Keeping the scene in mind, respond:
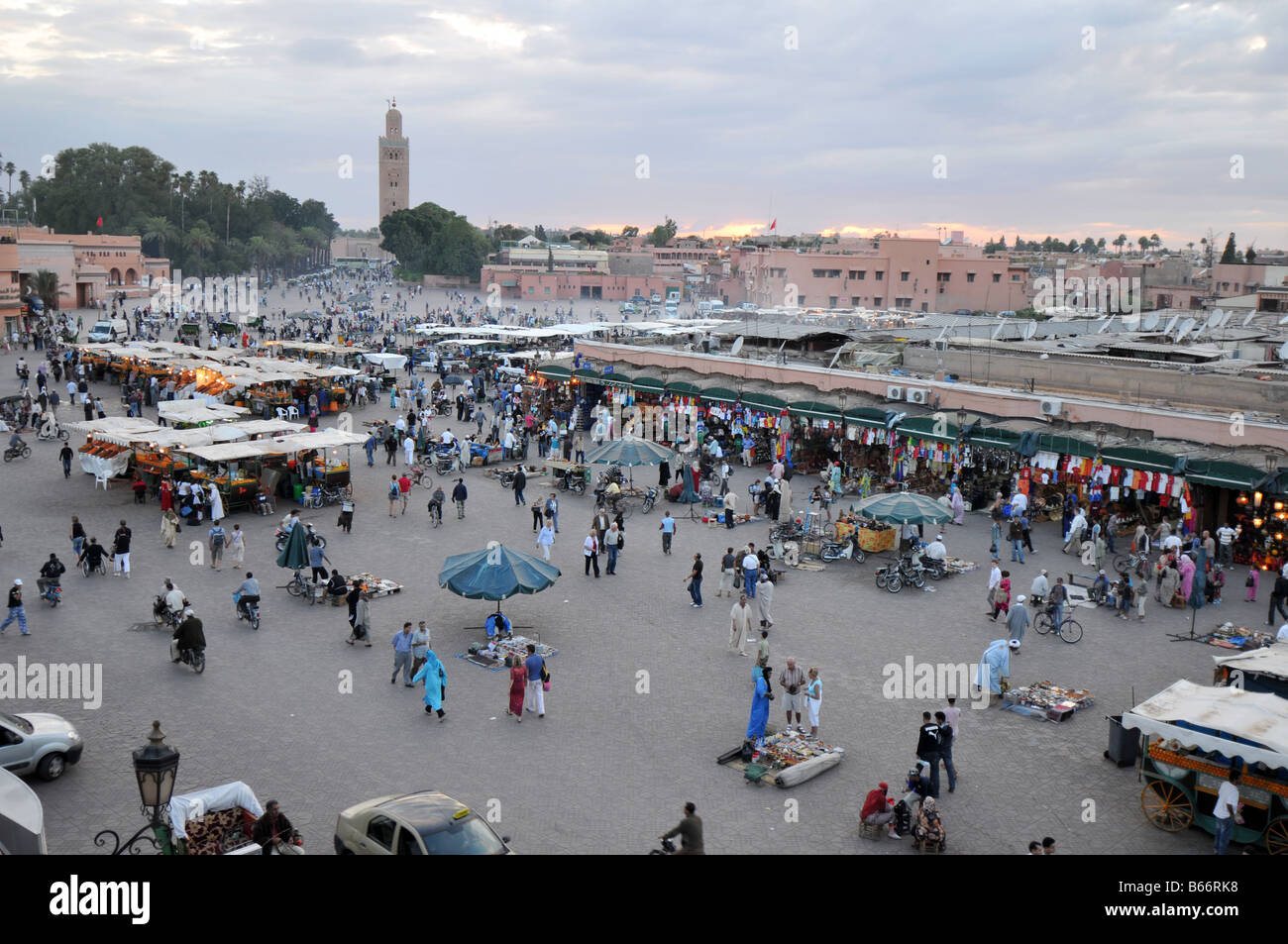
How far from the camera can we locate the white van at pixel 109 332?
53.7 m

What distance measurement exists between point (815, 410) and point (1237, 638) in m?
13.8

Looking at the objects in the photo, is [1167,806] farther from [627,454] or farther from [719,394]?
[719,394]

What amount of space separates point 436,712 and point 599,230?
188 meters

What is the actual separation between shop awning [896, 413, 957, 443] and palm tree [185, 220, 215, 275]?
360 ft

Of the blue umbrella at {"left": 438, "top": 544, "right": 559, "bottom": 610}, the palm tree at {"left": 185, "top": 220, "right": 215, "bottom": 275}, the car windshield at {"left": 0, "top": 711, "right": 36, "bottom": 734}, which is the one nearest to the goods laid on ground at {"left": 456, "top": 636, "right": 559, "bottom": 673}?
the blue umbrella at {"left": 438, "top": 544, "right": 559, "bottom": 610}

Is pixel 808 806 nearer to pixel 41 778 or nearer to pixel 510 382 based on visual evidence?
pixel 41 778

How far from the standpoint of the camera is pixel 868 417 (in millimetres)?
27297

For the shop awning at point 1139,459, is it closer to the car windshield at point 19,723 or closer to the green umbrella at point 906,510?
the green umbrella at point 906,510

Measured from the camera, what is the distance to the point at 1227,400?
80.3 ft

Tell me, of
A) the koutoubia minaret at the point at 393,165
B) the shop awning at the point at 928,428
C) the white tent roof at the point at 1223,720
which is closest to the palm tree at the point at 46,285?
the shop awning at the point at 928,428

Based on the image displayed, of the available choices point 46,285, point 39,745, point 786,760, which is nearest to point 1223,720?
point 786,760

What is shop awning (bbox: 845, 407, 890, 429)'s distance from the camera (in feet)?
88.7
